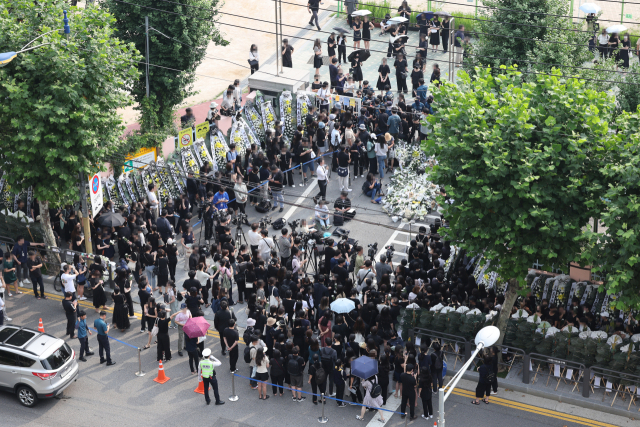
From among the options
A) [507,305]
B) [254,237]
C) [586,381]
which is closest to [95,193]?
[254,237]

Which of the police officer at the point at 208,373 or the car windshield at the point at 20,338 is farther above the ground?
the car windshield at the point at 20,338

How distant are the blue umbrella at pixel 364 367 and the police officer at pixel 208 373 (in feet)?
10.5

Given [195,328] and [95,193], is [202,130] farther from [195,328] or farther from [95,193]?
[195,328]

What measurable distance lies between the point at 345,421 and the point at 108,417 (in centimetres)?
561

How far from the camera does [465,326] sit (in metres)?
21.7

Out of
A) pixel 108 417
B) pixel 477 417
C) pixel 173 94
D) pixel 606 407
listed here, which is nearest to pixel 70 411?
pixel 108 417

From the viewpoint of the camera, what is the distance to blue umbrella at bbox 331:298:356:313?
21.9 metres

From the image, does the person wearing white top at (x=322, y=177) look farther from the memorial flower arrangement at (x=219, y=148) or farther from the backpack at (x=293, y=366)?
the backpack at (x=293, y=366)

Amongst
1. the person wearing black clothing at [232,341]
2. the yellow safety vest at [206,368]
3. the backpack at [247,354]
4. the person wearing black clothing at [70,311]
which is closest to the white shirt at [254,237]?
the person wearing black clothing at [232,341]

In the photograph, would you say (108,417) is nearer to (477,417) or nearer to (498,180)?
(477,417)

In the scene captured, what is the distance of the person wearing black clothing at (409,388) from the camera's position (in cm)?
1947

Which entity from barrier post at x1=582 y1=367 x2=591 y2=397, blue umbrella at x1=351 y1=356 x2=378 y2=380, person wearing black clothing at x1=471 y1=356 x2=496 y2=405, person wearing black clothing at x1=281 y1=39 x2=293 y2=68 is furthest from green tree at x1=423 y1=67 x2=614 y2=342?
person wearing black clothing at x1=281 y1=39 x2=293 y2=68

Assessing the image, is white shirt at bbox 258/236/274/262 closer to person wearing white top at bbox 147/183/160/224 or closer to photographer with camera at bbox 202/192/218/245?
photographer with camera at bbox 202/192/218/245

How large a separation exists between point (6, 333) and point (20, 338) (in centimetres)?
48
